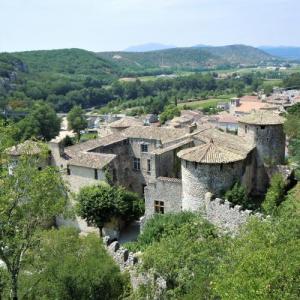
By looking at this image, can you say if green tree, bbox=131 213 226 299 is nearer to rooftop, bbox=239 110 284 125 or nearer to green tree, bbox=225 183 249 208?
green tree, bbox=225 183 249 208

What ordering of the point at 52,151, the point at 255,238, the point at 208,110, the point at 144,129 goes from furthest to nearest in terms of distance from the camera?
the point at 208,110
the point at 144,129
the point at 52,151
the point at 255,238

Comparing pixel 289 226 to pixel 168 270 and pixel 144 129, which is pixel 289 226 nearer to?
pixel 168 270

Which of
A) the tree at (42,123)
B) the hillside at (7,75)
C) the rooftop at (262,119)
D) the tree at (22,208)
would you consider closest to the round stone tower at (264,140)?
the rooftop at (262,119)

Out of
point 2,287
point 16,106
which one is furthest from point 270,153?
point 16,106

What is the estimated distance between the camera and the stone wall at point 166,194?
112ft

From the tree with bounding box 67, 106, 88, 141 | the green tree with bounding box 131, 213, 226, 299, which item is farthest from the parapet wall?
the tree with bounding box 67, 106, 88, 141

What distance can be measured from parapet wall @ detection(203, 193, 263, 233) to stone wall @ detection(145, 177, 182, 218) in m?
3.72

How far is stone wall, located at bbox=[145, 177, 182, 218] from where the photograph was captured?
1347 inches

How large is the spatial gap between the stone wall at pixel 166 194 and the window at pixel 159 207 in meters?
0.22

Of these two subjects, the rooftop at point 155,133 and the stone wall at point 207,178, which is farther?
the rooftop at point 155,133

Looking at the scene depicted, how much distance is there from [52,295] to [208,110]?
13098 centimetres

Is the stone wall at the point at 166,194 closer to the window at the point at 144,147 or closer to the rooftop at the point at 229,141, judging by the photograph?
the rooftop at the point at 229,141

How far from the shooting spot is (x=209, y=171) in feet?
102

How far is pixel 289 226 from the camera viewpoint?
20828 mm
